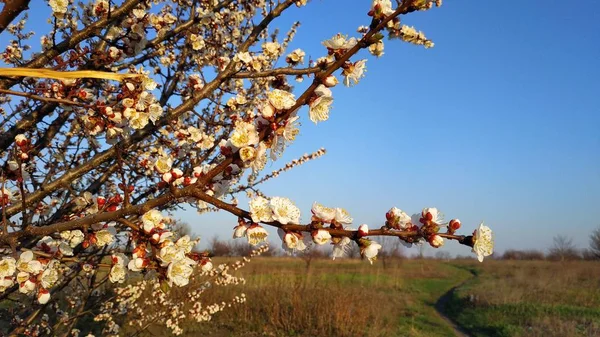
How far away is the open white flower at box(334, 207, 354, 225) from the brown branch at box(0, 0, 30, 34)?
3.64 ft

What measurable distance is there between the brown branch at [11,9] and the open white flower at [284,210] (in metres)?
0.96

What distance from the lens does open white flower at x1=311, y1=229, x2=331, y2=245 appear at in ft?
3.78

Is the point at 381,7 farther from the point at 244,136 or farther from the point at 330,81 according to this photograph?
the point at 244,136

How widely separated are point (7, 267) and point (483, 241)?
1.50m

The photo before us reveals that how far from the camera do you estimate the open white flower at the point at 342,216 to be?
120 centimetres

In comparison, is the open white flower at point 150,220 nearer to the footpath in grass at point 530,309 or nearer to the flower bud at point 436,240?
the flower bud at point 436,240

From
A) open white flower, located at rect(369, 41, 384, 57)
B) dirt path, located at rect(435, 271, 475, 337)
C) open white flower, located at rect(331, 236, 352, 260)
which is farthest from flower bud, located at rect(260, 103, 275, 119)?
dirt path, located at rect(435, 271, 475, 337)

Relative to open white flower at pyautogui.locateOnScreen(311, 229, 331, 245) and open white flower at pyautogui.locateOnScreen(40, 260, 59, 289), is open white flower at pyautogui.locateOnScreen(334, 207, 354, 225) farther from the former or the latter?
open white flower at pyautogui.locateOnScreen(40, 260, 59, 289)

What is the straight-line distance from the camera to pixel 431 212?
1.26 m

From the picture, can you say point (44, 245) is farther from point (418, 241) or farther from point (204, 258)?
point (418, 241)

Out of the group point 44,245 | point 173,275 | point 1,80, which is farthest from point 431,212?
point 1,80

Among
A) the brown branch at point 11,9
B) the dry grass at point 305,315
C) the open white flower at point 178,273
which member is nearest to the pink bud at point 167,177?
the open white flower at point 178,273

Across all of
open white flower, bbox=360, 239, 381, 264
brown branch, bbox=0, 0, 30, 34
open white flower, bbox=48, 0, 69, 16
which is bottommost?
open white flower, bbox=360, 239, 381, 264

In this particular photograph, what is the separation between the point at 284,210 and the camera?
1198mm
